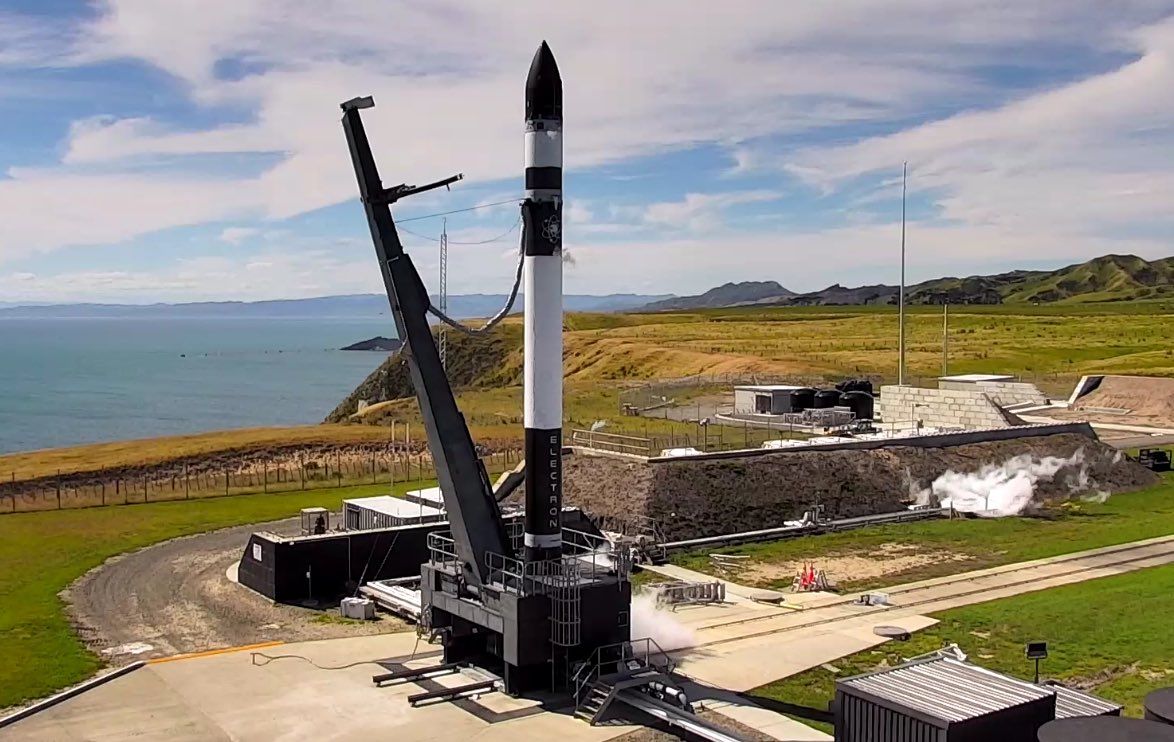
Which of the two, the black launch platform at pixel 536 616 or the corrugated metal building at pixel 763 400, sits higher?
the corrugated metal building at pixel 763 400

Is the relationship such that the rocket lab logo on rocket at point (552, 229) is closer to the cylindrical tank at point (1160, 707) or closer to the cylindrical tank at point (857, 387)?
the cylindrical tank at point (1160, 707)

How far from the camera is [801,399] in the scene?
64312mm

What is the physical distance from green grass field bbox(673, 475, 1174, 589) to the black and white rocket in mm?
11425

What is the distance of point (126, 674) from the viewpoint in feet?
83.4

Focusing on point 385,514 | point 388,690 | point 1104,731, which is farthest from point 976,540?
point 1104,731

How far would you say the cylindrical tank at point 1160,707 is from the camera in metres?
17.0

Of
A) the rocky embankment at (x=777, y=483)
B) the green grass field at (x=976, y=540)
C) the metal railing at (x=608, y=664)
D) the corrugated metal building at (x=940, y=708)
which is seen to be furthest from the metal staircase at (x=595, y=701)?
the rocky embankment at (x=777, y=483)

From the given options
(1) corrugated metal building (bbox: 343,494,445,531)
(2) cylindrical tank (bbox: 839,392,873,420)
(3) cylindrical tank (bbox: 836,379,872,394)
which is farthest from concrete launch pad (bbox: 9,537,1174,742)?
(3) cylindrical tank (bbox: 836,379,872,394)

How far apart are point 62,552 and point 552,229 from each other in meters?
22.3

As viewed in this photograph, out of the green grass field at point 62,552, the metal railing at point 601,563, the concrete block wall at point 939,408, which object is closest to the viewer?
the metal railing at point 601,563

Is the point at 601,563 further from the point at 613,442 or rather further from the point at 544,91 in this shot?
the point at 613,442

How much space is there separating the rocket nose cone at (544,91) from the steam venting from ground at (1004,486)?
93.2 feet

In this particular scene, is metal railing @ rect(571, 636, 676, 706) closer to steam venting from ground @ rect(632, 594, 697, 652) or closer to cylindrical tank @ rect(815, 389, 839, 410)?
steam venting from ground @ rect(632, 594, 697, 652)

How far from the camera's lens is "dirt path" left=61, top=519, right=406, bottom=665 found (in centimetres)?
2841
